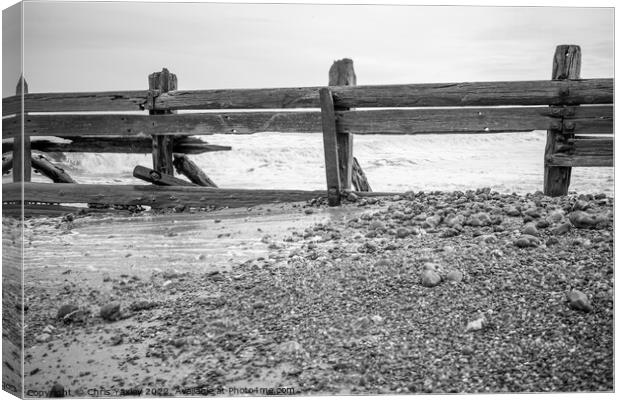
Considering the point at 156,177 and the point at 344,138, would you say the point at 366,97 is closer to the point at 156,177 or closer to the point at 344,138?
the point at 344,138

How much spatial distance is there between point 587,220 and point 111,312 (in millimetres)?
2852

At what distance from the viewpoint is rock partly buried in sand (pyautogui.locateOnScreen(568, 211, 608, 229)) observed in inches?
170

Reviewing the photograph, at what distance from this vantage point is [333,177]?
6.38 meters

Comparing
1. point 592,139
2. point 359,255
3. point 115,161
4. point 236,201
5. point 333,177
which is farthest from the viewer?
point 115,161

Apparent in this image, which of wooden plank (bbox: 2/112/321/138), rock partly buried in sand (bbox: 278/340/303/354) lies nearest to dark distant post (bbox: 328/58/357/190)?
wooden plank (bbox: 2/112/321/138)

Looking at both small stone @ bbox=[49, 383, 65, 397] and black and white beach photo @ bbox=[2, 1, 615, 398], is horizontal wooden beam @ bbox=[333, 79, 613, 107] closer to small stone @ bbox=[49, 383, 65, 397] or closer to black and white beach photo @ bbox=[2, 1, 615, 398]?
black and white beach photo @ bbox=[2, 1, 615, 398]

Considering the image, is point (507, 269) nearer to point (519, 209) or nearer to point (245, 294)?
point (519, 209)

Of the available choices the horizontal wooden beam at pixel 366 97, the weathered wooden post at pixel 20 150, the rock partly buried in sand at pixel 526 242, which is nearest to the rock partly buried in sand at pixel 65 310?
the weathered wooden post at pixel 20 150

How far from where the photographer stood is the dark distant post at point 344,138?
6453 millimetres

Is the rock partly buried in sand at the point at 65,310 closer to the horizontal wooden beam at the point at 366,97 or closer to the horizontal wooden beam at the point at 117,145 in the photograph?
the horizontal wooden beam at the point at 366,97

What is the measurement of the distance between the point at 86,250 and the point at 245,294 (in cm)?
180

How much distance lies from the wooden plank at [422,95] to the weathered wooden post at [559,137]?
0.10 metres

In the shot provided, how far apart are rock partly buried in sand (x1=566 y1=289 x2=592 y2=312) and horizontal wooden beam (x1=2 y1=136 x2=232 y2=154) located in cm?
470

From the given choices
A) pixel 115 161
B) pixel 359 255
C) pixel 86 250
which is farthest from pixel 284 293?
pixel 115 161
